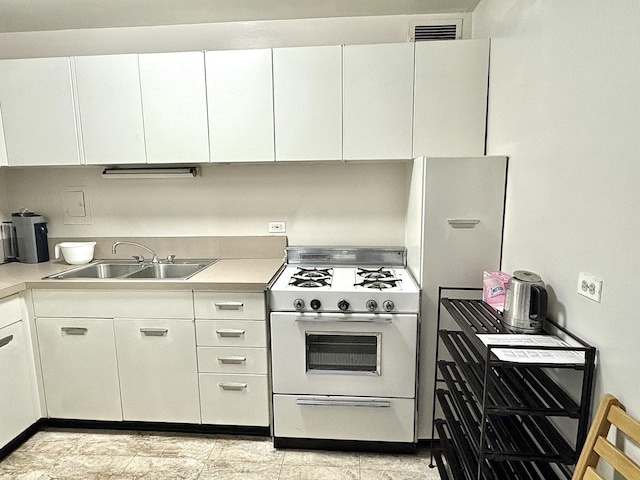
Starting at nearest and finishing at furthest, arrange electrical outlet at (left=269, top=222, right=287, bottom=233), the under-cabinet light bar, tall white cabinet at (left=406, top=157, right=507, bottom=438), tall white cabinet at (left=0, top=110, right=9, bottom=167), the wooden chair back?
the wooden chair back, tall white cabinet at (left=406, top=157, right=507, bottom=438), tall white cabinet at (left=0, top=110, right=9, bottom=167), the under-cabinet light bar, electrical outlet at (left=269, top=222, right=287, bottom=233)

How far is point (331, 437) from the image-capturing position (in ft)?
6.81

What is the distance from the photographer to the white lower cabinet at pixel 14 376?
80.0 inches

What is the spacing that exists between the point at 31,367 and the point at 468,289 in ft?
7.92

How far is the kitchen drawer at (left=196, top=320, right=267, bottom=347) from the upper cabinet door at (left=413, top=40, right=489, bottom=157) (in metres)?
1.32

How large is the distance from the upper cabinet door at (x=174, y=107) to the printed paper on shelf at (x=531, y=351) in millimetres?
1798

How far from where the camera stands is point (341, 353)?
2.04 metres

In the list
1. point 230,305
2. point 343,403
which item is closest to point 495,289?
point 343,403

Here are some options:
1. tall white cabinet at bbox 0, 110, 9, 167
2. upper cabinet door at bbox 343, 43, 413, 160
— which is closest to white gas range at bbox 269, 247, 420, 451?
upper cabinet door at bbox 343, 43, 413, 160

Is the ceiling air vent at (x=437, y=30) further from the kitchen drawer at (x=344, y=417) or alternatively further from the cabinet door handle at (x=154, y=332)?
the cabinet door handle at (x=154, y=332)

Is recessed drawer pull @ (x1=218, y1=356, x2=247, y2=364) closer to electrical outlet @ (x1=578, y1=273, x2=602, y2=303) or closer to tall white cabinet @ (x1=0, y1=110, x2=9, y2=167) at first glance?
electrical outlet @ (x1=578, y1=273, x2=602, y2=303)

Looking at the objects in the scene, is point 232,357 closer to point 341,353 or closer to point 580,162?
point 341,353

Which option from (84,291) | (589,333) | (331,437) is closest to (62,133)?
(84,291)

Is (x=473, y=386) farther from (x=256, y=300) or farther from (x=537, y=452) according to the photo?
(x=256, y=300)

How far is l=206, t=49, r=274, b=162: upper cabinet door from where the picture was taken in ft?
7.19
